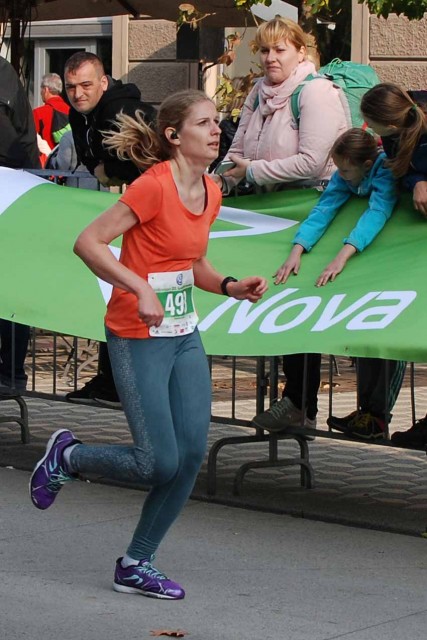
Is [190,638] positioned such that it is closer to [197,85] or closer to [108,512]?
[108,512]

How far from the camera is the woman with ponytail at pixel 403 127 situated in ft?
22.8

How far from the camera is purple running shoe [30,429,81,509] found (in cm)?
601

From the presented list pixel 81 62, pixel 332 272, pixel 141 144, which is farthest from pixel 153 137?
pixel 81 62

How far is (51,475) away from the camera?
6.01 m

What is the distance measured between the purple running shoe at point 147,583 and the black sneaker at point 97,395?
259 cm

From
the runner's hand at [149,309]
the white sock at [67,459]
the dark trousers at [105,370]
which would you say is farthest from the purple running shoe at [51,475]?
the dark trousers at [105,370]

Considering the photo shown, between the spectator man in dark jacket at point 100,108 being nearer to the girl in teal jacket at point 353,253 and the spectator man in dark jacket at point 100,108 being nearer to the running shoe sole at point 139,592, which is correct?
the girl in teal jacket at point 353,253

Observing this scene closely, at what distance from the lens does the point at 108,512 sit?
744 centimetres

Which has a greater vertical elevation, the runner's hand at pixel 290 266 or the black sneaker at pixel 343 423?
the runner's hand at pixel 290 266

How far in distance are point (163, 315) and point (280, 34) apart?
2.91 m

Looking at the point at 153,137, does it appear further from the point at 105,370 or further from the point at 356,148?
the point at 105,370

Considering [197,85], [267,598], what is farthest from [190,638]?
[197,85]

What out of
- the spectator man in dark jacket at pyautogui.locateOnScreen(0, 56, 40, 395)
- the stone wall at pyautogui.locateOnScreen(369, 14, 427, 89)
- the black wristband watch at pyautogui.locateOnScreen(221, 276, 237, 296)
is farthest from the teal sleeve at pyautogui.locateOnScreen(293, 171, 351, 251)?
the stone wall at pyautogui.locateOnScreen(369, 14, 427, 89)

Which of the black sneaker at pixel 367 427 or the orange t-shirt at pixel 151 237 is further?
the black sneaker at pixel 367 427
